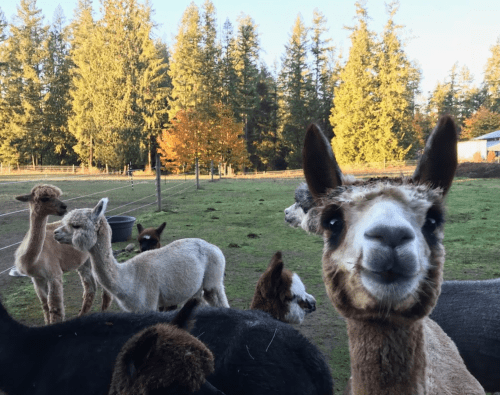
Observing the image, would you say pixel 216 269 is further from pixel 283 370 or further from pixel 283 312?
pixel 283 370

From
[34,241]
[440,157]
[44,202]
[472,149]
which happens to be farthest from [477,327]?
[472,149]

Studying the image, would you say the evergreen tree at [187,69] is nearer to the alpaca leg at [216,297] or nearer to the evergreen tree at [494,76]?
the alpaca leg at [216,297]

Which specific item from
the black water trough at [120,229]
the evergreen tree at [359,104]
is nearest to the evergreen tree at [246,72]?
the evergreen tree at [359,104]

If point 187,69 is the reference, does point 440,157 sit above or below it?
below

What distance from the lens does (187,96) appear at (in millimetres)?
37406

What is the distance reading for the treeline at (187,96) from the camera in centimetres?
3672

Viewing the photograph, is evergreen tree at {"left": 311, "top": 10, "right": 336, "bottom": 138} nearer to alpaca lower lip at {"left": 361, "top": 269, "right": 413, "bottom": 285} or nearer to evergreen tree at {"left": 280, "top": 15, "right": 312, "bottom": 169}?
evergreen tree at {"left": 280, "top": 15, "right": 312, "bottom": 169}

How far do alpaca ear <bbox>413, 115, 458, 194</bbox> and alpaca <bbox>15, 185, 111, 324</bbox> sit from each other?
4.24 m

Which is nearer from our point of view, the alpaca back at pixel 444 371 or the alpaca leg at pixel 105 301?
the alpaca back at pixel 444 371

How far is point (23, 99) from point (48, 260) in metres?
46.7

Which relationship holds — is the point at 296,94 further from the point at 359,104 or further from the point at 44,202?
the point at 44,202

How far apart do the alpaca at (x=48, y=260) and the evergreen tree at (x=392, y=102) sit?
35.3 meters

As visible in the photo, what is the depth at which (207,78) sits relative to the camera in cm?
3841

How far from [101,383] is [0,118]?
50.4 m
